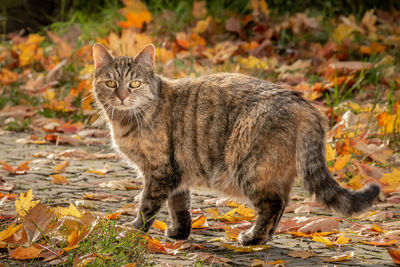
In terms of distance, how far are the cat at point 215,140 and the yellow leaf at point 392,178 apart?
1.08 meters

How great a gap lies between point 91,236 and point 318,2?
8.23 meters

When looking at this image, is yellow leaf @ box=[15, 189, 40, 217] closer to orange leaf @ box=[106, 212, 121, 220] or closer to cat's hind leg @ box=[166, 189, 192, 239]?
orange leaf @ box=[106, 212, 121, 220]

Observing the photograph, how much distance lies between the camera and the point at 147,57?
14.5 feet

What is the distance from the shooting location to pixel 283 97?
380 centimetres

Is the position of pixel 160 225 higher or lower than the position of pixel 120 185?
higher

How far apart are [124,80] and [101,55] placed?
34 centimetres

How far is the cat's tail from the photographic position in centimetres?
342

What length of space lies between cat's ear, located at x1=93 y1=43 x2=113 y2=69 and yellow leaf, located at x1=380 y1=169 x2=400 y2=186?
2322 mm

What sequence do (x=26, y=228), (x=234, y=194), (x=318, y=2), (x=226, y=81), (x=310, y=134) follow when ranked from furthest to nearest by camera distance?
1. (x=318, y=2)
2. (x=226, y=81)
3. (x=234, y=194)
4. (x=310, y=134)
5. (x=26, y=228)

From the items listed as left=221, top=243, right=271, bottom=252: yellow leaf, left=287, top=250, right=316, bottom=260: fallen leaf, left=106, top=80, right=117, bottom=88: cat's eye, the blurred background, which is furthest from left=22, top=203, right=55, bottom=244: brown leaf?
the blurred background

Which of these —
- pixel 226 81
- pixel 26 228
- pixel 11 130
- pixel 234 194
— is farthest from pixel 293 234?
pixel 11 130

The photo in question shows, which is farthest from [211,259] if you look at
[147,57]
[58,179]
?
[58,179]

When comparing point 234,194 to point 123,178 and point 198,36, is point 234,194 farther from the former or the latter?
point 198,36

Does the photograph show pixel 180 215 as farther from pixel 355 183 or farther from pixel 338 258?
pixel 355 183
